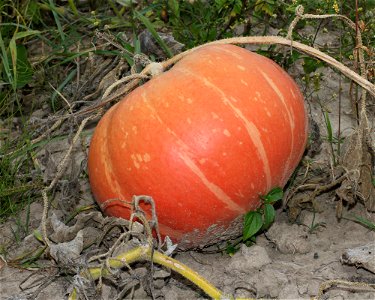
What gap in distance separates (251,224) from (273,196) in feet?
0.38

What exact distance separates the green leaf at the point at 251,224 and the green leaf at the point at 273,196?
60mm

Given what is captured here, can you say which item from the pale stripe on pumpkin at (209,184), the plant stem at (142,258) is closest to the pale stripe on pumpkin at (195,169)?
the pale stripe on pumpkin at (209,184)

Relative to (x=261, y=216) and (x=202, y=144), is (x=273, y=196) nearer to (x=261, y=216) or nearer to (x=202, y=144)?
(x=261, y=216)

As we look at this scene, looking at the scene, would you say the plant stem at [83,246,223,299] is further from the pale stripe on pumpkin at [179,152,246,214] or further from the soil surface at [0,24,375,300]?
the pale stripe on pumpkin at [179,152,246,214]

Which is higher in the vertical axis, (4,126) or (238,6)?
(238,6)

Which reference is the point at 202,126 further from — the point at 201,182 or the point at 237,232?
the point at 237,232

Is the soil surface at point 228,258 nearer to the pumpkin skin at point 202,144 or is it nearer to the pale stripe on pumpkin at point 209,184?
the pumpkin skin at point 202,144

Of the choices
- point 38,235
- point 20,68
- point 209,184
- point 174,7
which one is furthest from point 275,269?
point 20,68

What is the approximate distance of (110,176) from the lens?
8.41 feet

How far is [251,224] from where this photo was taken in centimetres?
254

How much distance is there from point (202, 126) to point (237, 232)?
45 cm

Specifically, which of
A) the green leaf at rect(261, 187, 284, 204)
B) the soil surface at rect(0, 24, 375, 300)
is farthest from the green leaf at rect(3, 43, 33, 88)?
the green leaf at rect(261, 187, 284, 204)

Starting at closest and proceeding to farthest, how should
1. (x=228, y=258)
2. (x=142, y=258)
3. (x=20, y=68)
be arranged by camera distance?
(x=142, y=258) → (x=228, y=258) → (x=20, y=68)

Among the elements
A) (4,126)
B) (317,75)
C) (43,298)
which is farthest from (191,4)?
(43,298)
